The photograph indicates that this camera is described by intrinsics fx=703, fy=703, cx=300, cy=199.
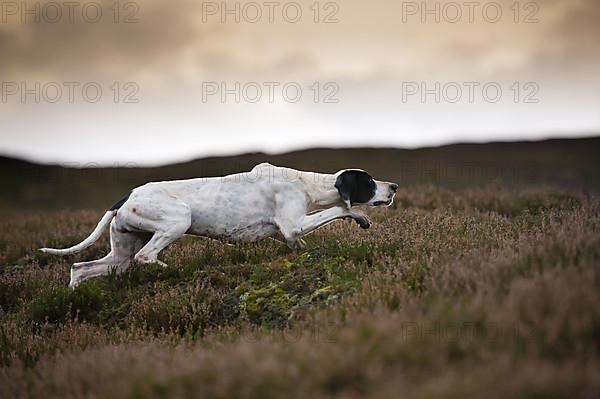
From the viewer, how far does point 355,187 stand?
8523 mm

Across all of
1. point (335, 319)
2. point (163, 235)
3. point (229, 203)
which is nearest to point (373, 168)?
point (229, 203)

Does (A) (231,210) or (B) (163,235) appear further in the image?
(A) (231,210)

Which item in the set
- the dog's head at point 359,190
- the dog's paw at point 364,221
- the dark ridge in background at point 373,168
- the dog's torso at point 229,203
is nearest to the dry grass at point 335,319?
the dog's paw at point 364,221

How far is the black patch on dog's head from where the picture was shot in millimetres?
8516

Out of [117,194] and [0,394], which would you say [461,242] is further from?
[117,194]

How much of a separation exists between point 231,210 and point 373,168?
820 inches


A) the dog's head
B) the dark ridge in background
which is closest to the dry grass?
the dog's head

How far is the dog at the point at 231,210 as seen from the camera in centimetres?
829

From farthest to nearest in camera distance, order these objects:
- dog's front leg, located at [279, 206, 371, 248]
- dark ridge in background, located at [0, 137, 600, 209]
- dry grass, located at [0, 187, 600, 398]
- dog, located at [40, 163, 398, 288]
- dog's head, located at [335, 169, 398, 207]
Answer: dark ridge in background, located at [0, 137, 600, 209], dog's head, located at [335, 169, 398, 207], dog, located at [40, 163, 398, 288], dog's front leg, located at [279, 206, 371, 248], dry grass, located at [0, 187, 600, 398]

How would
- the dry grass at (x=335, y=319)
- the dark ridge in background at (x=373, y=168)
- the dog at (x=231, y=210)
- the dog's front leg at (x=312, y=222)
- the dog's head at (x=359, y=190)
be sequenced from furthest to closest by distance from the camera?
the dark ridge in background at (x=373, y=168), the dog's head at (x=359, y=190), the dog at (x=231, y=210), the dog's front leg at (x=312, y=222), the dry grass at (x=335, y=319)

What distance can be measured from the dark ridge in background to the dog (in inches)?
666

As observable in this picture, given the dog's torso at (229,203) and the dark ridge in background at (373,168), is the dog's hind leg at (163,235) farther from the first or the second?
the dark ridge in background at (373,168)

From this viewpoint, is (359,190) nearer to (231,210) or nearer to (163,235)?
(231,210)

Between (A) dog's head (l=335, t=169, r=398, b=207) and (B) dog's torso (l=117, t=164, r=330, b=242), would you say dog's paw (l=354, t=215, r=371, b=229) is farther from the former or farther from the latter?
(B) dog's torso (l=117, t=164, r=330, b=242)
